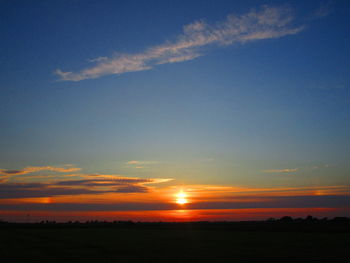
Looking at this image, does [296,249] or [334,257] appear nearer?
[334,257]

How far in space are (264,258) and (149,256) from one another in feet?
38.7

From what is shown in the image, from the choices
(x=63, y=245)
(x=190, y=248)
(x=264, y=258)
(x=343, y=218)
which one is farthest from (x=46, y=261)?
(x=343, y=218)

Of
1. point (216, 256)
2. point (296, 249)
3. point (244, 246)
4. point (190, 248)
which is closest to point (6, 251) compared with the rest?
point (190, 248)

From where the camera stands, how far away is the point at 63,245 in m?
42.7

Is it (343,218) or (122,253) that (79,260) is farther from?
(343,218)

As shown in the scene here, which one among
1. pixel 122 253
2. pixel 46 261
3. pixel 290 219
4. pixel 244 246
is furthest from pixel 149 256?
pixel 290 219

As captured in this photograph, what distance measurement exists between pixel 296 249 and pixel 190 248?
497 inches

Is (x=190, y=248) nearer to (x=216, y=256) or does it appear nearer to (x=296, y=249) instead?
(x=216, y=256)

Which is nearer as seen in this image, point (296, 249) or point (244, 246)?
point (296, 249)

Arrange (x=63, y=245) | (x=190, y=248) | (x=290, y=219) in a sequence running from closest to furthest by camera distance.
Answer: (x=190, y=248), (x=63, y=245), (x=290, y=219)

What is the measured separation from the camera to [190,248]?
40.0m

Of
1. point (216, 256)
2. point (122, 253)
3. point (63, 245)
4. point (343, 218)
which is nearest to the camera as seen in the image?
point (216, 256)

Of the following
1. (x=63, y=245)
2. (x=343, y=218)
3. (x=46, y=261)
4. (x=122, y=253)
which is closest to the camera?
(x=46, y=261)

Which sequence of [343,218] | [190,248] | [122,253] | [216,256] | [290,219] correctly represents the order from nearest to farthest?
[216,256], [122,253], [190,248], [343,218], [290,219]
